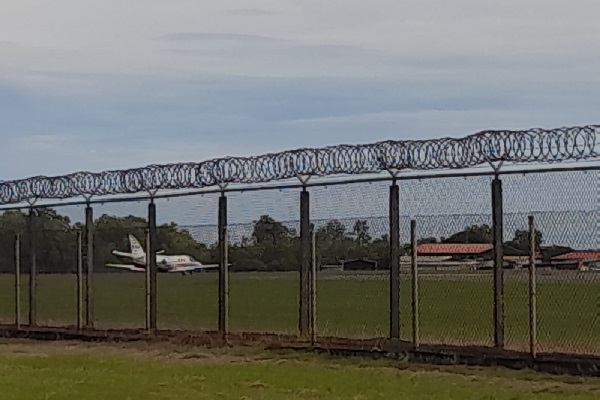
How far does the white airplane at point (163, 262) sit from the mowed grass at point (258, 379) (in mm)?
3451

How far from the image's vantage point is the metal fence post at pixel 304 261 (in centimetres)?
1817

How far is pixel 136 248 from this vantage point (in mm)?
22062

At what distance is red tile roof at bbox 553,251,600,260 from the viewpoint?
14586mm

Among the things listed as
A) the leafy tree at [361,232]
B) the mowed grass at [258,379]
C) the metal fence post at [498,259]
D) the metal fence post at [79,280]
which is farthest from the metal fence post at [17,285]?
the metal fence post at [498,259]

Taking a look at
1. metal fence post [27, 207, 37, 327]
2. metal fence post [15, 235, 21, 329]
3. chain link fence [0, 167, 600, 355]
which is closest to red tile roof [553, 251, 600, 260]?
chain link fence [0, 167, 600, 355]

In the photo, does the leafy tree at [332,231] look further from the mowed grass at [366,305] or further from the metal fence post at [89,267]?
the metal fence post at [89,267]

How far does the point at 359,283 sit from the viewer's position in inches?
693

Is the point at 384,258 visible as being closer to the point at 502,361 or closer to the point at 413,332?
the point at 413,332

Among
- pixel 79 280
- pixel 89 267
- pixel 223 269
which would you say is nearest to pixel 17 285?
pixel 79 280

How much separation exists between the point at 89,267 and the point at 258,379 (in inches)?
347

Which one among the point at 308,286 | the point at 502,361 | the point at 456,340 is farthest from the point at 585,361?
the point at 308,286

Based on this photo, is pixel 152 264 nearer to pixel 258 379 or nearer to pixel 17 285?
pixel 17 285

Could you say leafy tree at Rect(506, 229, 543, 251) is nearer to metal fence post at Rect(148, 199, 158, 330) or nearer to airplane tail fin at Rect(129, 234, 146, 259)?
metal fence post at Rect(148, 199, 158, 330)

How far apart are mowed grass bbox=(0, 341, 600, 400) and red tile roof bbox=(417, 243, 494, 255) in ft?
5.77
